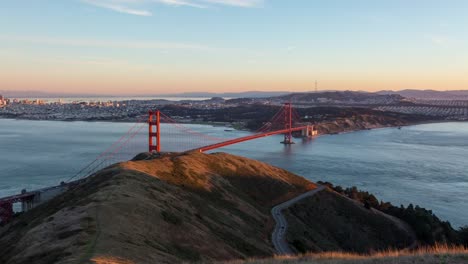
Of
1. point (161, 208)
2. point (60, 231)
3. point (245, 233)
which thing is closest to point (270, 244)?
point (245, 233)

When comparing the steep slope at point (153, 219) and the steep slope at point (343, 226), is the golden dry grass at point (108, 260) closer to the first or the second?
the steep slope at point (153, 219)

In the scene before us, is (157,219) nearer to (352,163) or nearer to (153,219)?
(153,219)

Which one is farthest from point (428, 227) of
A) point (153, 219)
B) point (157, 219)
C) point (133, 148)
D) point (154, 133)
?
point (133, 148)

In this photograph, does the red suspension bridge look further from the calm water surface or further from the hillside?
the hillside

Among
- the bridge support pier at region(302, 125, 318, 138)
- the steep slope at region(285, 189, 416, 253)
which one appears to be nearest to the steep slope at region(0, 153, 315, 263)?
the steep slope at region(285, 189, 416, 253)

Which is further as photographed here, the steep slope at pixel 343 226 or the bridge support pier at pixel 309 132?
the bridge support pier at pixel 309 132

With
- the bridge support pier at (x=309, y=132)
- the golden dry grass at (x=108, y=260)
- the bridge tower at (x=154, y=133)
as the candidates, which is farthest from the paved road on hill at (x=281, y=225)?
the bridge support pier at (x=309, y=132)
